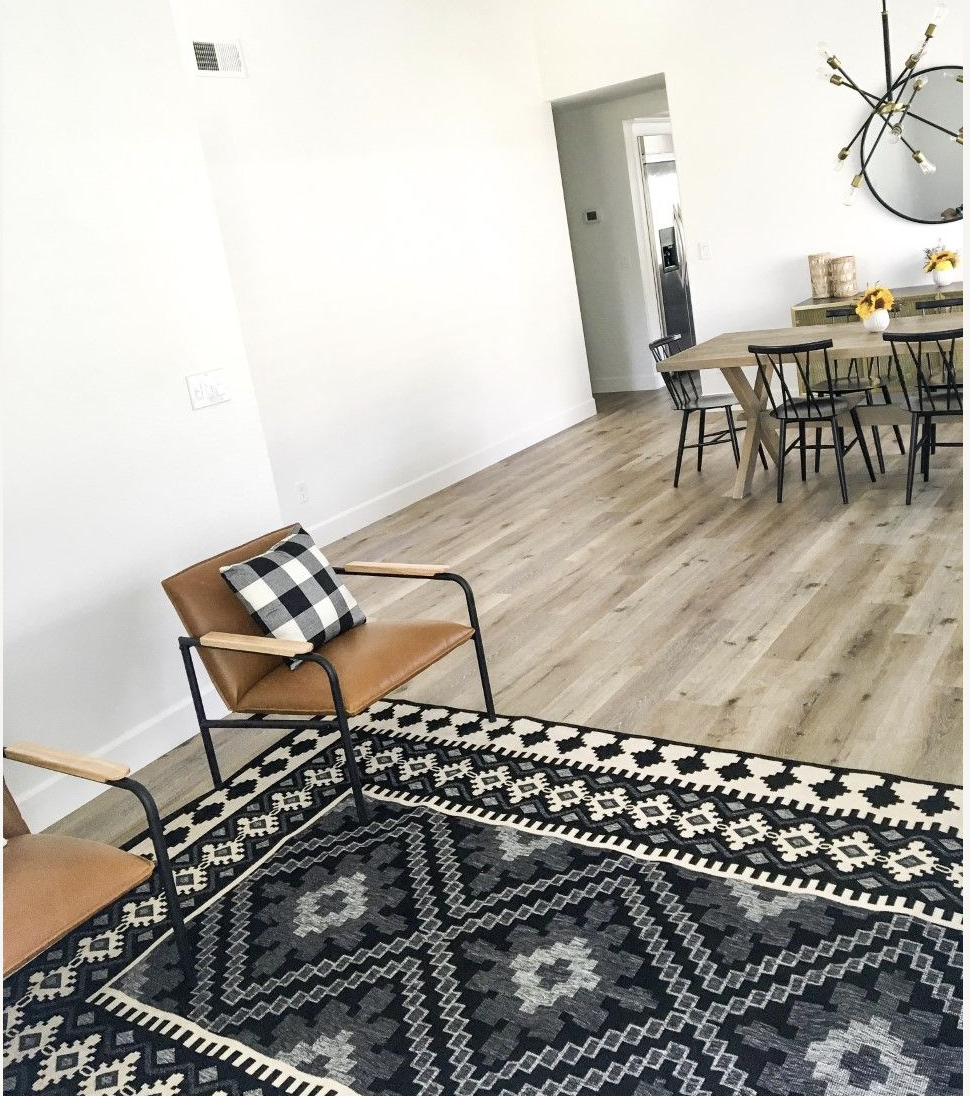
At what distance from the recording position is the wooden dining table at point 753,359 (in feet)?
15.9

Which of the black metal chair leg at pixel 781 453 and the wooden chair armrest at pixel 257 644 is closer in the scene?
the wooden chair armrest at pixel 257 644

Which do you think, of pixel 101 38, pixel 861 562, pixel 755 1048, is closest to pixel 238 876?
pixel 755 1048

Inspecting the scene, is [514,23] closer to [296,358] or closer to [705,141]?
[705,141]

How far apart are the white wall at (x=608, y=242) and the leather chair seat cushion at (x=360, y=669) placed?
6.27 m

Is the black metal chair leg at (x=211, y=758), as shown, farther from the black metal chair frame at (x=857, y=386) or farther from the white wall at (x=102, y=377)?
the black metal chair frame at (x=857, y=386)

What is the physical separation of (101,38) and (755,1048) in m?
3.25

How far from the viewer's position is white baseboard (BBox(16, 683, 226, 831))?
3.10 metres

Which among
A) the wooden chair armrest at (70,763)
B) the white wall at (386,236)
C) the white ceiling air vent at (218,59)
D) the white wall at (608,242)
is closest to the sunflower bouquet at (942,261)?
the white wall at (386,236)

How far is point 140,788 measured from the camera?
2.20 meters

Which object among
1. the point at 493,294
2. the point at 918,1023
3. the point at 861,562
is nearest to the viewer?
the point at 918,1023

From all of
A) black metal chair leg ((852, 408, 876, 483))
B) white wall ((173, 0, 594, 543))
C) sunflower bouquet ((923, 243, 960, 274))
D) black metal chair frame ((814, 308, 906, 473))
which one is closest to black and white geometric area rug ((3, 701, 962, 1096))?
black metal chair leg ((852, 408, 876, 483))

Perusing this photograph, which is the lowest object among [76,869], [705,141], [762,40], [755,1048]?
[755,1048]

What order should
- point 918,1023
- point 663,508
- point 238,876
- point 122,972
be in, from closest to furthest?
point 918,1023 → point 122,972 → point 238,876 → point 663,508

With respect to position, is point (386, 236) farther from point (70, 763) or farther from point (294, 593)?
point (70, 763)
